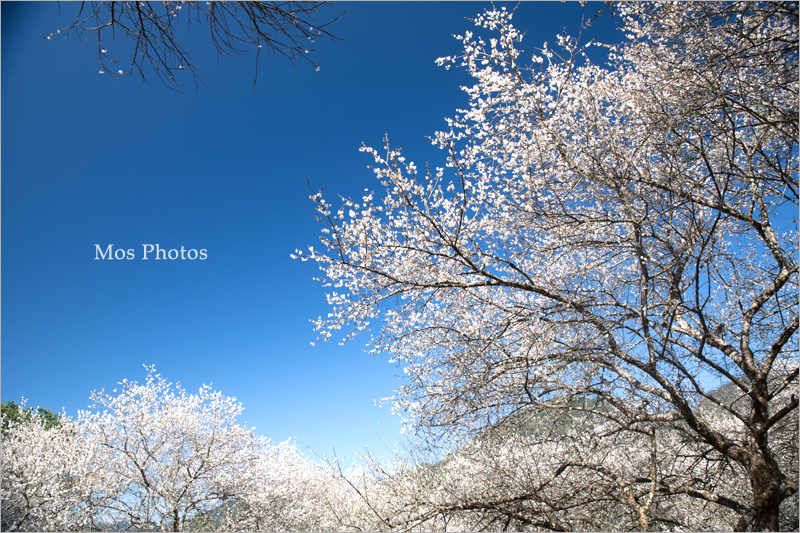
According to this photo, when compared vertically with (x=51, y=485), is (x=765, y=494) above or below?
below

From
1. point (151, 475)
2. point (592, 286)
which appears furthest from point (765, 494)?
point (151, 475)

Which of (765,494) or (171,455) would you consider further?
(171,455)

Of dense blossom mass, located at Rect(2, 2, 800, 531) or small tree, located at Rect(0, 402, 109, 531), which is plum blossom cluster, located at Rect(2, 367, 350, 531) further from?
dense blossom mass, located at Rect(2, 2, 800, 531)

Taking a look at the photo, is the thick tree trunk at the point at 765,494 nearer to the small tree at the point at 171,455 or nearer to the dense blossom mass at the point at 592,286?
the dense blossom mass at the point at 592,286

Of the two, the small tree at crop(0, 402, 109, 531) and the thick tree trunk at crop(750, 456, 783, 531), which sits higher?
the small tree at crop(0, 402, 109, 531)

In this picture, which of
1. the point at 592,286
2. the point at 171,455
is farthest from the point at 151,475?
the point at 592,286

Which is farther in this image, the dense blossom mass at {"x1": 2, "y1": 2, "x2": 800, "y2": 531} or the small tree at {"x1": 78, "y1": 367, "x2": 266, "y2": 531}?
the small tree at {"x1": 78, "y1": 367, "x2": 266, "y2": 531}

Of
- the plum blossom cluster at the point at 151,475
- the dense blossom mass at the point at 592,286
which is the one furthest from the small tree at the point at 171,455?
the dense blossom mass at the point at 592,286

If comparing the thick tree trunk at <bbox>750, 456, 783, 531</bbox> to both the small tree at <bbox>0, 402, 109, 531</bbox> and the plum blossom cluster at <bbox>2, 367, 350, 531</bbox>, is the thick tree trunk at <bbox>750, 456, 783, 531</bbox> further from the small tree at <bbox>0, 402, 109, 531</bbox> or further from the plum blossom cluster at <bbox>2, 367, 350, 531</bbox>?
the small tree at <bbox>0, 402, 109, 531</bbox>

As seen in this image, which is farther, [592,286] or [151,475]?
[151,475]

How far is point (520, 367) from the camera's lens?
201 inches

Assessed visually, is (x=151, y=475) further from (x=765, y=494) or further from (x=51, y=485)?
(x=765, y=494)

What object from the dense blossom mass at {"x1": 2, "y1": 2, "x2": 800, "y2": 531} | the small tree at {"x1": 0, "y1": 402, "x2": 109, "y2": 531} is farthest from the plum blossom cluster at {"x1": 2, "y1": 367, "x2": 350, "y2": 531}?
the dense blossom mass at {"x1": 2, "y1": 2, "x2": 800, "y2": 531}

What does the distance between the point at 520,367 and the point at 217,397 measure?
14.8 m
